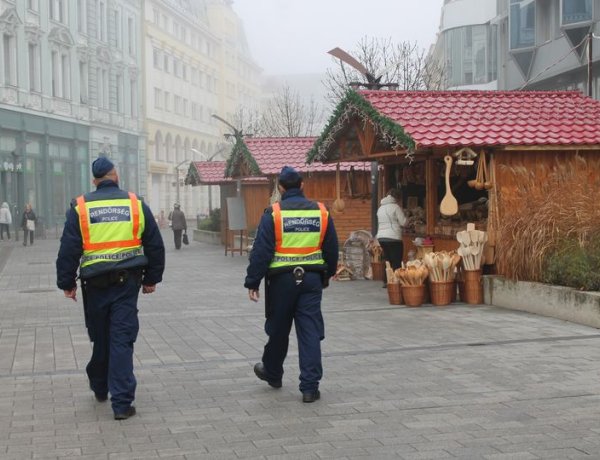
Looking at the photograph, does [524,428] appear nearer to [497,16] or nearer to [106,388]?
[106,388]

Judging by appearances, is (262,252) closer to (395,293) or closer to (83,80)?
(395,293)

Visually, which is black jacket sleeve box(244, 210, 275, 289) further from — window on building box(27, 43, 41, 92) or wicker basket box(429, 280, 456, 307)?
window on building box(27, 43, 41, 92)

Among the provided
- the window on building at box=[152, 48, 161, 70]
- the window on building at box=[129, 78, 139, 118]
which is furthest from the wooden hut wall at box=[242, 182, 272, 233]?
the window on building at box=[152, 48, 161, 70]

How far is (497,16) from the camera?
4109cm

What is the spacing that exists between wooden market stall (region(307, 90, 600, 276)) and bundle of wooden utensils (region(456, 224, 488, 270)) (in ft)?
1.09

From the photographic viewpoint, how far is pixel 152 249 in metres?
6.71

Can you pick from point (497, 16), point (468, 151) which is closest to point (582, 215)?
point (468, 151)

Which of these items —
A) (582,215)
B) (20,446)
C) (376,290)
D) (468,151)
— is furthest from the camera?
(376,290)

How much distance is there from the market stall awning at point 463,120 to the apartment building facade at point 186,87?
41490 mm

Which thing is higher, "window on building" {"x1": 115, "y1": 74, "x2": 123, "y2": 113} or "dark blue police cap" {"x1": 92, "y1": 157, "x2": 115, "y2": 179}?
"window on building" {"x1": 115, "y1": 74, "x2": 123, "y2": 113}

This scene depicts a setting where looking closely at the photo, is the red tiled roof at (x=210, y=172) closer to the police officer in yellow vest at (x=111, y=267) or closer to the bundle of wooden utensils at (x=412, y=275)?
the bundle of wooden utensils at (x=412, y=275)

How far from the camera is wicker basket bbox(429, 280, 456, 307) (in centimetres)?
1259

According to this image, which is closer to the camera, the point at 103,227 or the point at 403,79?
the point at 103,227

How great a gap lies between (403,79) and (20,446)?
28846mm
